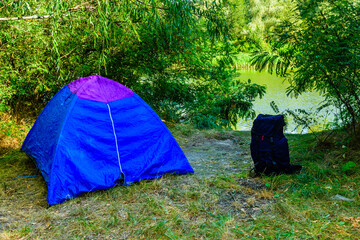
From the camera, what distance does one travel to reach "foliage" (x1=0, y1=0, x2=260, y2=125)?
12.8ft

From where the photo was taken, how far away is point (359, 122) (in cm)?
421

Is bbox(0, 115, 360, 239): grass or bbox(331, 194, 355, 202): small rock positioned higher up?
bbox(331, 194, 355, 202): small rock

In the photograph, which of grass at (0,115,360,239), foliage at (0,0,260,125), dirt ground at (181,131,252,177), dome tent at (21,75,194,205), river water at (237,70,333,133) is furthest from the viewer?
river water at (237,70,333,133)

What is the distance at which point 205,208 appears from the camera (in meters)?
3.20

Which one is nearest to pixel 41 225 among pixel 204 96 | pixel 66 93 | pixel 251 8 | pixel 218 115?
pixel 66 93

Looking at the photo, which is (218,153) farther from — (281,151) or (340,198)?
(340,198)

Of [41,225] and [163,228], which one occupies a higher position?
[163,228]

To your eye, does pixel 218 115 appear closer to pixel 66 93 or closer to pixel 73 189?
pixel 66 93

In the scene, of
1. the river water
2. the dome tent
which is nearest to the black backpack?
the dome tent

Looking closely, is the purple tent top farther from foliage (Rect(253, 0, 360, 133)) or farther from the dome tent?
foliage (Rect(253, 0, 360, 133))

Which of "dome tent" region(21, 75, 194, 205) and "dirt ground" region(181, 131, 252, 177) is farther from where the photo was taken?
"dirt ground" region(181, 131, 252, 177)

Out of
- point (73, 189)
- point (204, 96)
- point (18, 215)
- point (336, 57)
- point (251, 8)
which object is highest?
point (251, 8)

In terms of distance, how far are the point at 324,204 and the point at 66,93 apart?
11.4ft

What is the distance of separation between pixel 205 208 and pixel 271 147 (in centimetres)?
120
